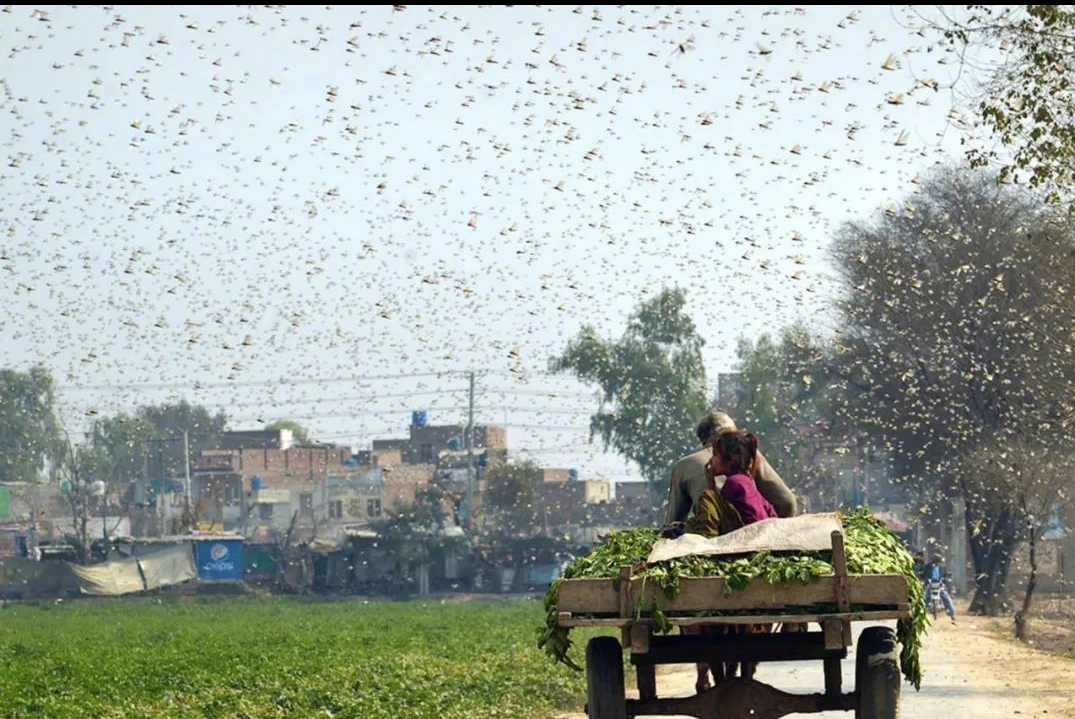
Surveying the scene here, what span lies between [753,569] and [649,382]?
272 feet

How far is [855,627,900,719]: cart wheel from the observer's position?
30.1 feet

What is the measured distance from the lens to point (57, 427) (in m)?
111

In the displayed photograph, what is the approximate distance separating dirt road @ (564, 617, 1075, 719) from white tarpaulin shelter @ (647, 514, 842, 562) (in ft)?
15.8

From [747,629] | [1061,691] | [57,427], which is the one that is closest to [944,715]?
[1061,691]

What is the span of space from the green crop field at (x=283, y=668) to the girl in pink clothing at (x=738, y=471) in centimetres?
830

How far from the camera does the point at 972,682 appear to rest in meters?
19.8

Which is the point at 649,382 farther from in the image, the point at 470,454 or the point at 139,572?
the point at 139,572

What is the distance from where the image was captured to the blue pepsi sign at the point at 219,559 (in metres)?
77.9

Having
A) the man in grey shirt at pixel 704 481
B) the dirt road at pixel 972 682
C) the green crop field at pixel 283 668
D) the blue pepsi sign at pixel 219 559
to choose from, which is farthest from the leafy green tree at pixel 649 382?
the man in grey shirt at pixel 704 481

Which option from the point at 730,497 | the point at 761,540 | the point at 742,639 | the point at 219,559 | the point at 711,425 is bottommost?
the point at 219,559

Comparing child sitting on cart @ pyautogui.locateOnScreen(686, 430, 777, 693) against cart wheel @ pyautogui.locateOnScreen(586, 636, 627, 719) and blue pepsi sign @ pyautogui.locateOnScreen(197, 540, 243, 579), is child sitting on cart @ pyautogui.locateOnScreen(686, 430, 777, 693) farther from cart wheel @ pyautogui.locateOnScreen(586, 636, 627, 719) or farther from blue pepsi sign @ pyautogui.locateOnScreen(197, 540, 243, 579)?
blue pepsi sign @ pyautogui.locateOnScreen(197, 540, 243, 579)

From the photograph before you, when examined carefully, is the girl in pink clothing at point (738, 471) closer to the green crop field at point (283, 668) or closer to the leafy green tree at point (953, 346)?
the green crop field at point (283, 668)

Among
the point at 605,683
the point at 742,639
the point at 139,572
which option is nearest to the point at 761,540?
the point at 742,639

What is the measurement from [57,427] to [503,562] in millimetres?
39841
